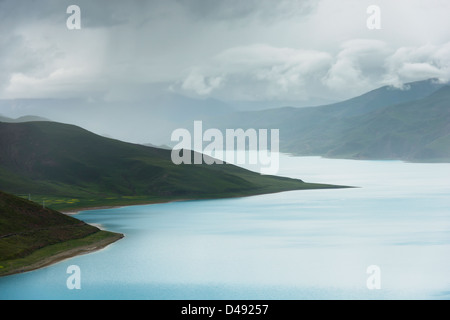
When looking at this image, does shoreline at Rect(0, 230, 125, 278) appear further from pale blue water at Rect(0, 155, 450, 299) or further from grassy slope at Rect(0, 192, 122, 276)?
pale blue water at Rect(0, 155, 450, 299)

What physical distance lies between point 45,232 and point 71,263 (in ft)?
51.2

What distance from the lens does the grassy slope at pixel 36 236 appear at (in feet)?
270

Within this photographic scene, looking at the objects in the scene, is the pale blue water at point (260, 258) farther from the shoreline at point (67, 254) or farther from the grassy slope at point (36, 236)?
the grassy slope at point (36, 236)

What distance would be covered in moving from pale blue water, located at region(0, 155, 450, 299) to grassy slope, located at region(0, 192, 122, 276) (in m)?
3.26

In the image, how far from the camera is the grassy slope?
82.4 meters

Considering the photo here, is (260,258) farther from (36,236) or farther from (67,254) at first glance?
(36,236)

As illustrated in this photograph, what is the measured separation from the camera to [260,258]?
93.2 m

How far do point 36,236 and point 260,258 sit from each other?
35733 mm

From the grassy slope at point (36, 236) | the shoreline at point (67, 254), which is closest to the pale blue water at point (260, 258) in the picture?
the shoreline at point (67, 254)

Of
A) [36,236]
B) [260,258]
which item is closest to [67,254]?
[36,236]

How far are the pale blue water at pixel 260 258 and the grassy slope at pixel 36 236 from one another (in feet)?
10.7

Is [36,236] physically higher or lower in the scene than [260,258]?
higher

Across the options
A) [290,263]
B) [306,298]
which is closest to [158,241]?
[290,263]
